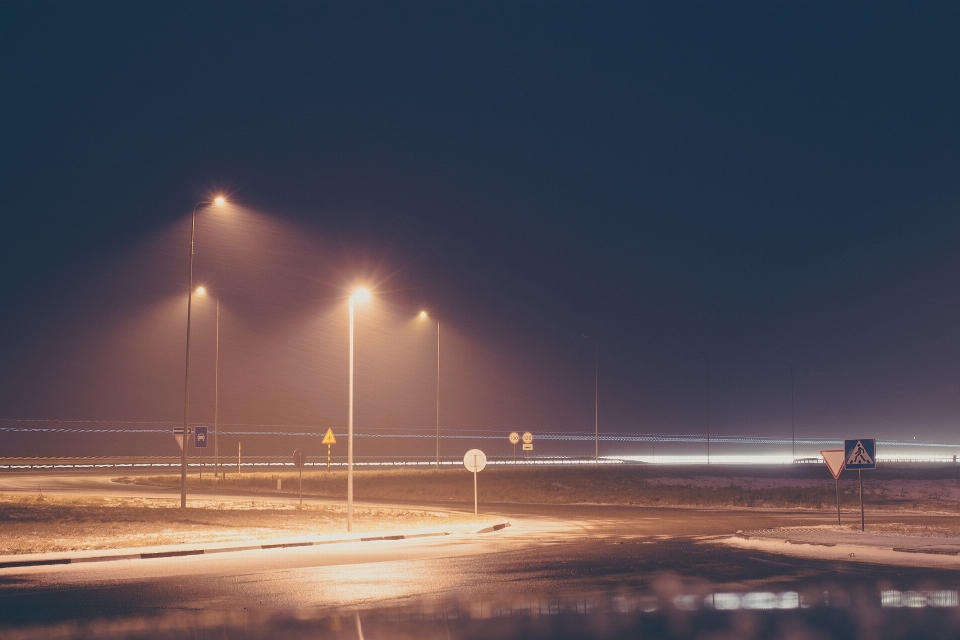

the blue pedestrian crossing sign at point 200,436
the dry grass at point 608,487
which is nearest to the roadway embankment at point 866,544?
the dry grass at point 608,487

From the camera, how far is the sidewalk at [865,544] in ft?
63.7

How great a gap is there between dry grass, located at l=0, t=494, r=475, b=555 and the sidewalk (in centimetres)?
992

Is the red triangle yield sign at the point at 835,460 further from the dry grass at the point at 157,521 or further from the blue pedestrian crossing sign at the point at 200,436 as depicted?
the blue pedestrian crossing sign at the point at 200,436

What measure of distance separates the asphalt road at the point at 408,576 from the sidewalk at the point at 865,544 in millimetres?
976

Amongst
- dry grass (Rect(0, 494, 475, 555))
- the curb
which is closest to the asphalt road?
the curb

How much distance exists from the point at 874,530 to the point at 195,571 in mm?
17289

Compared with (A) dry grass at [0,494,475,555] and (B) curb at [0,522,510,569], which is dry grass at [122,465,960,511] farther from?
(B) curb at [0,522,510,569]

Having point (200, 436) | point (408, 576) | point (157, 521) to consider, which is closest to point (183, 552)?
point (408, 576)

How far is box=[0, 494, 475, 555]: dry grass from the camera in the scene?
76.6ft

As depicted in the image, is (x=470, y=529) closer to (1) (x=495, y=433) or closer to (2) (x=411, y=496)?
(2) (x=411, y=496)

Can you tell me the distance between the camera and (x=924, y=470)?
6550 centimetres

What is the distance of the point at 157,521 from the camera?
28062 mm

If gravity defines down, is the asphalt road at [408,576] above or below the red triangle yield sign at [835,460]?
below

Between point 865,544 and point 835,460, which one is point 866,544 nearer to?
point 865,544
